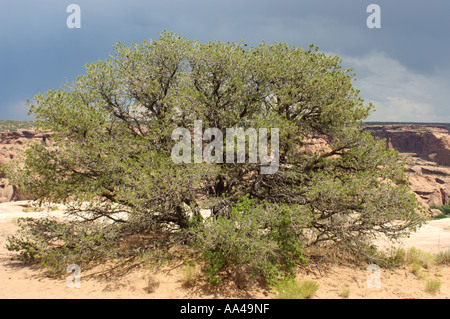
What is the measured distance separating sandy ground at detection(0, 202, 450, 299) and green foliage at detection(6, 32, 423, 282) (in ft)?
2.32

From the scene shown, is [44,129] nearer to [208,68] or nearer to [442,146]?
[208,68]

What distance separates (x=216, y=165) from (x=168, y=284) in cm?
418

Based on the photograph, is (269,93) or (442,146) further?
(442,146)

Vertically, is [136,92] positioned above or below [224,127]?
above

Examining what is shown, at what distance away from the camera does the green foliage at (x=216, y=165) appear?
8469mm

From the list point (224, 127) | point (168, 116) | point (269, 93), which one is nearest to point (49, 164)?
point (168, 116)

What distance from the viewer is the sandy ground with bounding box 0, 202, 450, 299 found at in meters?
7.86

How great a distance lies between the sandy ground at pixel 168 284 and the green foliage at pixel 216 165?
0.71m

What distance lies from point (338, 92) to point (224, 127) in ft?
15.0

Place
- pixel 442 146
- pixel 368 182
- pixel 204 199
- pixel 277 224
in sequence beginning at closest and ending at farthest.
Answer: pixel 277 224, pixel 368 182, pixel 204 199, pixel 442 146

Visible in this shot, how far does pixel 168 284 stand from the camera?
28.0 ft

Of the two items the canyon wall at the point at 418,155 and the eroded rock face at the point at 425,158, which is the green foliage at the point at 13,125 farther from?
the eroded rock face at the point at 425,158

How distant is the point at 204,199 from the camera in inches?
382

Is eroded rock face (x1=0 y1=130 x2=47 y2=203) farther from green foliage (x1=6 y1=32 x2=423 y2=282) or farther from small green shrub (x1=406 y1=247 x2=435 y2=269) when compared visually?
small green shrub (x1=406 y1=247 x2=435 y2=269)
